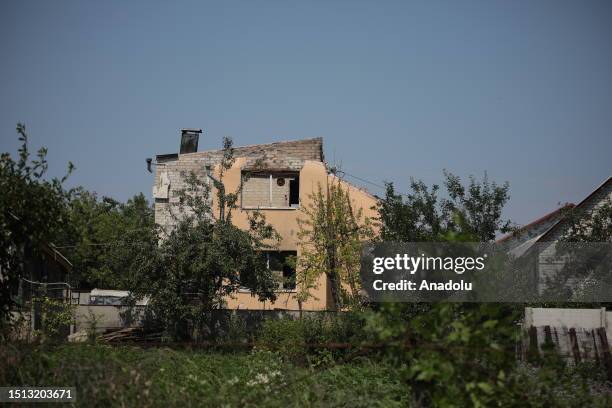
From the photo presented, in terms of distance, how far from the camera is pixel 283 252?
87.2 feet

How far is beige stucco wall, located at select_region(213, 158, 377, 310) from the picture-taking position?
26344mm

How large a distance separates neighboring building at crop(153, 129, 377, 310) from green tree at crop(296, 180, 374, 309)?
0.53 meters

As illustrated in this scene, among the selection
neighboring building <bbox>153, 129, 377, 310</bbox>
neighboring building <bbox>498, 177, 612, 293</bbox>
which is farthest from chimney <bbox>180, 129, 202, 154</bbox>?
neighboring building <bbox>498, 177, 612, 293</bbox>

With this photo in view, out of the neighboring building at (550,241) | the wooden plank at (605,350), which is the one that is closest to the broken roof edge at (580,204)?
the neighboring building at (550,241)

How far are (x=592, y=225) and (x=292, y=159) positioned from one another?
1002 cm

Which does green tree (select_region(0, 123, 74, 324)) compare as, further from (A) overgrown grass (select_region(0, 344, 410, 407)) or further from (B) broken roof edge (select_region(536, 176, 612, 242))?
(B) broken roof edge (select_region(536, 176, 612, 242))

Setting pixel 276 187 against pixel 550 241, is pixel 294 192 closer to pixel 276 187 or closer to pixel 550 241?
pixel 276 187

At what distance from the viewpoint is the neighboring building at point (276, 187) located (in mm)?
26422

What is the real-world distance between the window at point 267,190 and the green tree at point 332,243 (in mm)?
1345

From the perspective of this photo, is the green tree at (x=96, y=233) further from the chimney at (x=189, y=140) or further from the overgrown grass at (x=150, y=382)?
the overgrown grass at (x=150, y=382)

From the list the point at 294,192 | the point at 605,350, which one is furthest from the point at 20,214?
the point at 294,192

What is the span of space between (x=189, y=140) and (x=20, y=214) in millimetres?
23155

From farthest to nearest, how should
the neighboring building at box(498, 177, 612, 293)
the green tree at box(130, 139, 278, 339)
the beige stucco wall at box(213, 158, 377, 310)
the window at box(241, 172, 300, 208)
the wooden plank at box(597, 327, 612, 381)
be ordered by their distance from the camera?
the window at box(241, 172, 300, 208)
the beige stucco wall at box(213, 158, 377, 310)
the neighboring building at box(498, 177, 612, 293)
the green tree at box(130, 139, 278, 339)
the wooden plank at box(597, 327, 612, 381)

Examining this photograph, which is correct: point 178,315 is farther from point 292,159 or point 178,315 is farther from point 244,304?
point 292,159
